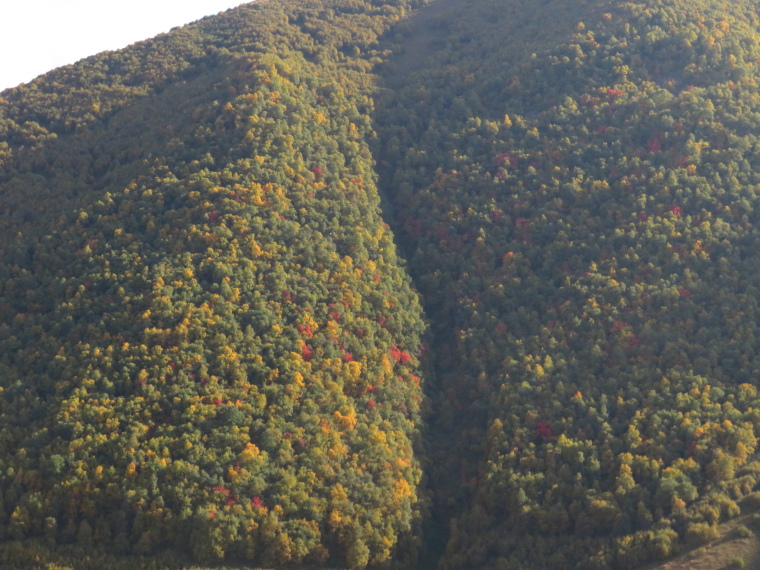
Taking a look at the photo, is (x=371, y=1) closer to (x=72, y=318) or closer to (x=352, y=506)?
(x=72, y=318)

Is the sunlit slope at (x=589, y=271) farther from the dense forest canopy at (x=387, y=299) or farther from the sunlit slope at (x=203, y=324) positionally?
the sunlit slope at (x=203, y=324)

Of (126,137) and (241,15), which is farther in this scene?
(241,15)

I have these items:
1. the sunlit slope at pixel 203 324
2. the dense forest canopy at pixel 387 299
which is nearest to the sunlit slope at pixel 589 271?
the dense forest canopy at pixel 387 299

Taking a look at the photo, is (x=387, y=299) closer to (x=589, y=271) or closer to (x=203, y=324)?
(x=203, y=324)

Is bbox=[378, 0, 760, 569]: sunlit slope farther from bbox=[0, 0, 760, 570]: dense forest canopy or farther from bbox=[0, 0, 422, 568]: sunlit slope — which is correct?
bbox=[0, 0, 422, 568]: sunlit slope

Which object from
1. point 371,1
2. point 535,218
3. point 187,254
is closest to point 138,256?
point 187,254

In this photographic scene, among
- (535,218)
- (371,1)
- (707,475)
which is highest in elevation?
(371,1)

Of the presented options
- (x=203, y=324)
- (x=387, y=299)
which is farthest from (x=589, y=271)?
(x=203, y=324)
